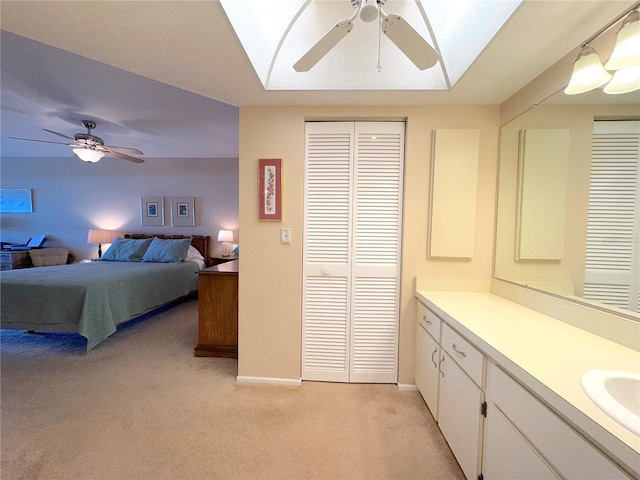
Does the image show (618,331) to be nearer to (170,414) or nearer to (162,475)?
(162,475)

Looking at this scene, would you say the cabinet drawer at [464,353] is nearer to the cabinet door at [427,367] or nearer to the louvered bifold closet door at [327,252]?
the cabinet door at [427,367]

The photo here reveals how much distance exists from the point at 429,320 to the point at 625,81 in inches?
59.1

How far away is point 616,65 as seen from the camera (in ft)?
3.43

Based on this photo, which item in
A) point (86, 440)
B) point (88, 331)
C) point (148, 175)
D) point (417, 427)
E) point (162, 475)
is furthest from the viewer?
point (148, 175)

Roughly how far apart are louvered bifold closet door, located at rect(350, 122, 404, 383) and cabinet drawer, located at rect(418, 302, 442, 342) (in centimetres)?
20

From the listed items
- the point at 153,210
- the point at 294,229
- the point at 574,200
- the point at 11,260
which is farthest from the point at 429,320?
the point at 11,260

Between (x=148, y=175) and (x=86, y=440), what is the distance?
178 inches

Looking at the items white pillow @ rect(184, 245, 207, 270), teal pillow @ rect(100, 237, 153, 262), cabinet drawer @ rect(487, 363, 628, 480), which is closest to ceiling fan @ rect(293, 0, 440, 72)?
cabinet drawer @ rect(487, 363, 628, 480)

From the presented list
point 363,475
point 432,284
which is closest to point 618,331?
point 432,284

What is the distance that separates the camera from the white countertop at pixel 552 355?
23.9 inches

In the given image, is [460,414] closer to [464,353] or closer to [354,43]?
[464,353]

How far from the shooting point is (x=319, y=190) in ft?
6.53

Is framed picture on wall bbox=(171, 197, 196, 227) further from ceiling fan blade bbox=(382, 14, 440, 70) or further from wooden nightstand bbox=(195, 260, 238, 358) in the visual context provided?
ceiling fan blade bbox=(382, 14, 440, 70)

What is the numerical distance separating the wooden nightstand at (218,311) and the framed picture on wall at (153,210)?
3025 millimetres
